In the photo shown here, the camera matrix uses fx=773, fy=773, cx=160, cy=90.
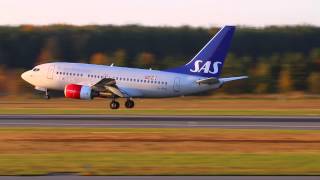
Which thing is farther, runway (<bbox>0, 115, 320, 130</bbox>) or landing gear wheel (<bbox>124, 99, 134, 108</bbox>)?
landing gear wheel (<bbox>124, 99, 134, 108</bbox>)

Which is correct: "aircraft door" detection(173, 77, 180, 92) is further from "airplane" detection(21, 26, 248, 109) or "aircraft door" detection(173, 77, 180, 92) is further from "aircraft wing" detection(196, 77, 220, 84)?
"aircraft wing" detection(196, 77, 220, 84)

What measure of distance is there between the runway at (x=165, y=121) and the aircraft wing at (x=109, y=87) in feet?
38.7

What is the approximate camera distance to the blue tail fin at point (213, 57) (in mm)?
55156

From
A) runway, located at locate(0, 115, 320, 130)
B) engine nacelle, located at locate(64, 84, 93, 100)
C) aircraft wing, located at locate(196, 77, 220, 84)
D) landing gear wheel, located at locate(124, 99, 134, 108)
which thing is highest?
aircraft wing, located at locate(196, 77, 220, 84)

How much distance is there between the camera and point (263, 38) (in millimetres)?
139625

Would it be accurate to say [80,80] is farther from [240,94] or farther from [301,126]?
[240,94]

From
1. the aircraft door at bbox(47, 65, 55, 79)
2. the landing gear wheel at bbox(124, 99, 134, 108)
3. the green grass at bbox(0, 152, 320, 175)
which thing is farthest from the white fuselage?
the green grass at bbox(0, 152, 320, 175)

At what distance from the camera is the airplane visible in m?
55.2

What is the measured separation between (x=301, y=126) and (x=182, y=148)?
11847mm

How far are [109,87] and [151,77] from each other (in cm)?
312

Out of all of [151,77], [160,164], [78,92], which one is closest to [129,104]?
[151,77]

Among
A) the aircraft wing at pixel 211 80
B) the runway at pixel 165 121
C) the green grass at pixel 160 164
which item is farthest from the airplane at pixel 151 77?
the green grass at pixel 160 164

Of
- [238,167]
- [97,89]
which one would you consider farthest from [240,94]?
[238,167]

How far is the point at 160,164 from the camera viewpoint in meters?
21.4
